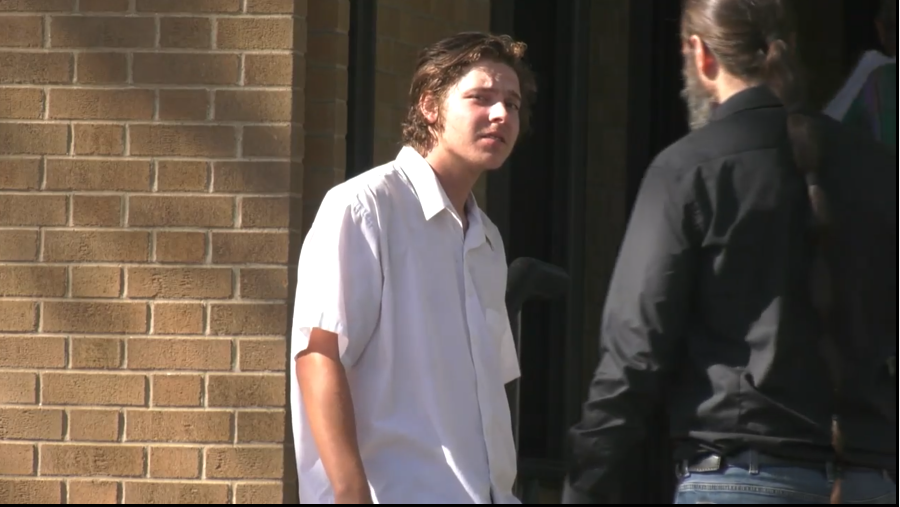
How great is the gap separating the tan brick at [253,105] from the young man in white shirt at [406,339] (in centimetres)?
131

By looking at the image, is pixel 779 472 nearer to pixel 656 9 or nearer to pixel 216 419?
pixel 216 419

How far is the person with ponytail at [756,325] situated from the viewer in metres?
2.54

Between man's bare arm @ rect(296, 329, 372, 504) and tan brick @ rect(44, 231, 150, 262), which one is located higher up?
tan brick @ rect(44, 231, 150, 262)

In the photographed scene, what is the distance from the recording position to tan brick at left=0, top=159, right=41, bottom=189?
14.1 feet

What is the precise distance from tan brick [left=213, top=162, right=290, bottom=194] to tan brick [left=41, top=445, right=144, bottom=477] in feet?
2.78

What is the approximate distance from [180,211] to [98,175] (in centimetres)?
28

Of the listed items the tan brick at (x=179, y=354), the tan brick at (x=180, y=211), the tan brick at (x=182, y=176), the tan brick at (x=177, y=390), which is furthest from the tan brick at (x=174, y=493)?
the tan brick at (x=182, y=176)

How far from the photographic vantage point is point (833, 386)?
8.43 feet

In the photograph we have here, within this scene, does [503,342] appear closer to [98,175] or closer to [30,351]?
[98,175]

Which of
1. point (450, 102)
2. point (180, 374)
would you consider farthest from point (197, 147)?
point (450, 102)

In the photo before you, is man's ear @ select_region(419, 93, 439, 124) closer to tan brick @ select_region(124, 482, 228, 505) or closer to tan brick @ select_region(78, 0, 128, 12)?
tan brick @ select_region(78, 0, 128, 12)

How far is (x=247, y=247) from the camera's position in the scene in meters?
4.26

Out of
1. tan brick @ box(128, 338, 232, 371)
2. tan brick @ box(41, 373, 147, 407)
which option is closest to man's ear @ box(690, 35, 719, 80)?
tan brick @ box(128, 338, 232, 371)

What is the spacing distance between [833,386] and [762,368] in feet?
0.50
